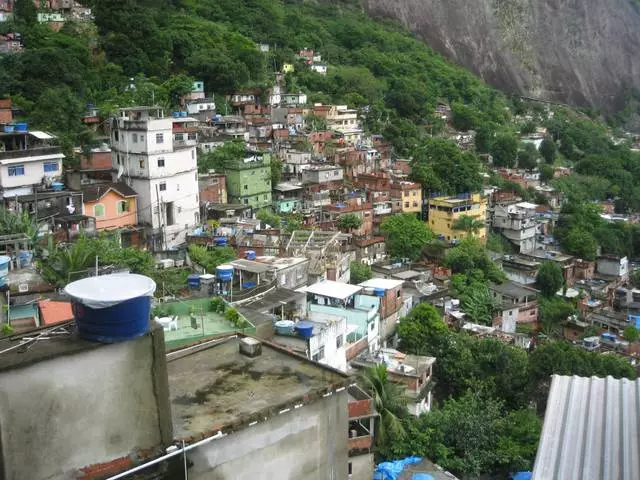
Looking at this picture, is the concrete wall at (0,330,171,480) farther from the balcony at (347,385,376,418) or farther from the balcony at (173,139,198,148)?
the balcony at (173,139,198,148)

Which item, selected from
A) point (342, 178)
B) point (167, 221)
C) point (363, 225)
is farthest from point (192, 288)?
point (342, 178)

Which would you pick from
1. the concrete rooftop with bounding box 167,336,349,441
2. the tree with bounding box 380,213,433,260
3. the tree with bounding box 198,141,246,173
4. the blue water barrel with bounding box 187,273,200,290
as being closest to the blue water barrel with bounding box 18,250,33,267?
the blue water barrel with bounding box 187,273,200,290

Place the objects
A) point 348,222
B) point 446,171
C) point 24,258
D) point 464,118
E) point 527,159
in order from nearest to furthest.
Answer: point 24,258, point 348,222, point 446,171, point 527,159, point 464,118

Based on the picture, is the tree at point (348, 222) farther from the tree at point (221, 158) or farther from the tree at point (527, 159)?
the tree at point (527, 159)

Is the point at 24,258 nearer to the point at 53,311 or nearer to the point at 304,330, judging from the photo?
the point at 53,311

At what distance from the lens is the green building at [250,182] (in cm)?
2400

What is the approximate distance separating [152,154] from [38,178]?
2.94 meters

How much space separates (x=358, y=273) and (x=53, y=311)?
11.7 metres

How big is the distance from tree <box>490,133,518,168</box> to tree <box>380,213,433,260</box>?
1647cm

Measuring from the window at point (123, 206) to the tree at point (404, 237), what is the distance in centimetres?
908

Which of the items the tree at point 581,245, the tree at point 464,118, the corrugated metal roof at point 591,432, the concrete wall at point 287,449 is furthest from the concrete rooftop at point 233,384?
the tree at point 464,118

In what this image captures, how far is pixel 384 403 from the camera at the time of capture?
11.4m

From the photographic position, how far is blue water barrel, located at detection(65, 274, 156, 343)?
9.16 feet

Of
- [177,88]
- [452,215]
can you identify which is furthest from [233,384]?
[177,88]
